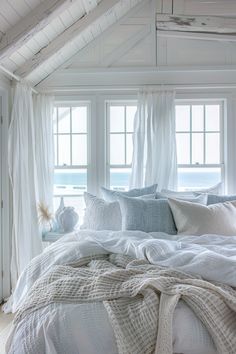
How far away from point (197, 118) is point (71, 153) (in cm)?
153

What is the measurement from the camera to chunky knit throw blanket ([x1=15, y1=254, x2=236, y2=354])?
1.19 m

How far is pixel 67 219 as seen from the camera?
131 inches

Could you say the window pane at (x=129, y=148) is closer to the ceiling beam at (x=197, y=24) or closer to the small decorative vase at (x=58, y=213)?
the small decorative vase at (x=58, y=213)

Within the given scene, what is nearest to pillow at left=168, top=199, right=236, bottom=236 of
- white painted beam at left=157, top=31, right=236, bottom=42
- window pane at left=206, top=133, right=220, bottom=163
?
window pane at left=206, top=133, right=220, bottom=163

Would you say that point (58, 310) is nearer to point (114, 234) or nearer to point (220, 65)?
point (114, 234)

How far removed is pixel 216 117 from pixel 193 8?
3.97 ft

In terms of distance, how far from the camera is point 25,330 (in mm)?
1291

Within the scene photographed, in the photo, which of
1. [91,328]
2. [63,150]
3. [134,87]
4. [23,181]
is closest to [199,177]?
[134,87]

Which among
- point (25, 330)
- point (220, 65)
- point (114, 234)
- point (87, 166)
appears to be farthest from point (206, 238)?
point (220, 65)

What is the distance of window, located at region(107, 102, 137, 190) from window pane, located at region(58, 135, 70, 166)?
49 centimetres

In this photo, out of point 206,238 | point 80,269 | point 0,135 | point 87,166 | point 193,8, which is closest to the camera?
point 80,269

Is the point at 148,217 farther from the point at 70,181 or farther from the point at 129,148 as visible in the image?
the point at 70,181

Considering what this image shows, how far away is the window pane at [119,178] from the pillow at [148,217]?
3.02 feet

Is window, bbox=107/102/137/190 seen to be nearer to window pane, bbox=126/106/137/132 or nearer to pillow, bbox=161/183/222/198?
window pane, bbox=126/106/137/132
